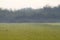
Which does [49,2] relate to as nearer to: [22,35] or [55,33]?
[55,33]

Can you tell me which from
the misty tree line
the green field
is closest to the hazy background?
the misty tree line

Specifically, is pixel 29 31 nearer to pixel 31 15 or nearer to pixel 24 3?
pixel 31 15

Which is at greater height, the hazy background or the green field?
the hazy background

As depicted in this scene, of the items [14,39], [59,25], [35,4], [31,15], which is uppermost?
[35,4]

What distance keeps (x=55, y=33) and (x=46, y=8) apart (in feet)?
0.88

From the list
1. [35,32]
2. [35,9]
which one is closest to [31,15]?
[35,9]

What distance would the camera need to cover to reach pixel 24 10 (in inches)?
66.3

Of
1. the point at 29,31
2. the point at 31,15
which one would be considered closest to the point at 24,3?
the point at 31,15

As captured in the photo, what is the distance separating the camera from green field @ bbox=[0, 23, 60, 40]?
64.7 inches

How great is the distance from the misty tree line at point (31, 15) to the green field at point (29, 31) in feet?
0.17

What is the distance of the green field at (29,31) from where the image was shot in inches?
64.7

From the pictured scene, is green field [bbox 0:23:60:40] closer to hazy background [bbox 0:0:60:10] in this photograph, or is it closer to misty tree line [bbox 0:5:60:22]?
misty tree line [bbox 0:5:60:22]

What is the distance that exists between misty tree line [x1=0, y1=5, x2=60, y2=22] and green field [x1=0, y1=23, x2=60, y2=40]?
2.1 inches

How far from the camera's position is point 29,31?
1.67 metres
